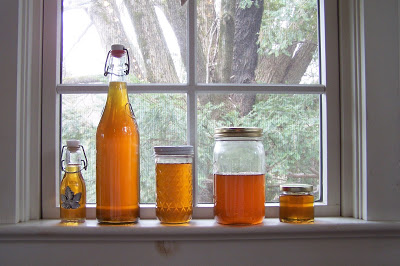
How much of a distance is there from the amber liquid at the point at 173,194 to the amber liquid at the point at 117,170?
0.19 ft

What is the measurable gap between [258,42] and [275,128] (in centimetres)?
24

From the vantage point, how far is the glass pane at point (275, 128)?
1.10m

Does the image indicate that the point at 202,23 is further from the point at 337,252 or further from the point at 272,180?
the point at 337,252

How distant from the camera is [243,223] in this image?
3.17 ft

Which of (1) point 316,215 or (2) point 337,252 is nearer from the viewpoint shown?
(2) point 337,252

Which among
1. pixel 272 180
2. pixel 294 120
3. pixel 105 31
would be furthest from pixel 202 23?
pixel 272 180

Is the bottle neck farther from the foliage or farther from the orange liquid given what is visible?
the orange liquid

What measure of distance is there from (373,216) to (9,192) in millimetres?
893

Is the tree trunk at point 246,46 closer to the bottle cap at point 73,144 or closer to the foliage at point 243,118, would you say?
the foliage at point 243,118

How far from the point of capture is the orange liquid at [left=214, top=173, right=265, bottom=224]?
0.96 m

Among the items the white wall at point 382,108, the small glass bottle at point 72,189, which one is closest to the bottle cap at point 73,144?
the small glass bottle at point 72,189

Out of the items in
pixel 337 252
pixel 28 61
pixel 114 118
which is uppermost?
pixel 28 61

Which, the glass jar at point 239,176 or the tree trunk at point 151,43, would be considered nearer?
the glass jar at point 239,176

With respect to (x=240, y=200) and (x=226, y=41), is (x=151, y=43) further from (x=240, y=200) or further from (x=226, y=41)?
(x=240, y=200)
